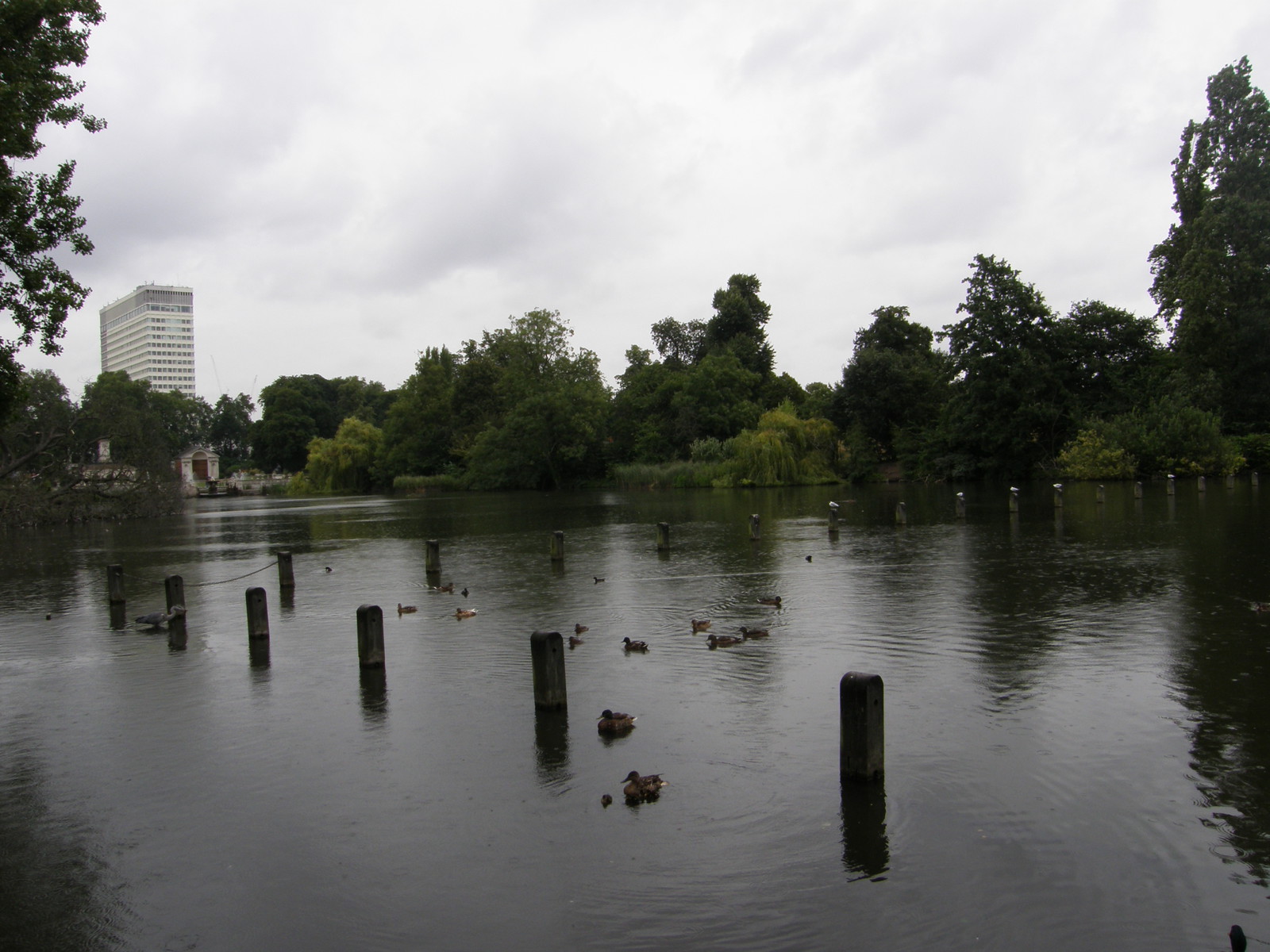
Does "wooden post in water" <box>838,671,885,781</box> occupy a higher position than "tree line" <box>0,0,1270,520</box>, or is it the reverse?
"tree line" <box>0,0,1270,520</box>

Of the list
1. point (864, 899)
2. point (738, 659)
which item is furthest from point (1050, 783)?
point (738, 659)

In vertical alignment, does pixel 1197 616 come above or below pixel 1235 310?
below

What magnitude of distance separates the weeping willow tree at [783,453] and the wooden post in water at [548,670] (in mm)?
47918

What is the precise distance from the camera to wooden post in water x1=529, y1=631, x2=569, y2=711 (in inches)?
330

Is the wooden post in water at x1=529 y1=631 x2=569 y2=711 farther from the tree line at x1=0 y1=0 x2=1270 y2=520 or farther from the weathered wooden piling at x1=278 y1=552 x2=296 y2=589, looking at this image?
the tree line at x1=0 y1=0 x2=1270 y2=520

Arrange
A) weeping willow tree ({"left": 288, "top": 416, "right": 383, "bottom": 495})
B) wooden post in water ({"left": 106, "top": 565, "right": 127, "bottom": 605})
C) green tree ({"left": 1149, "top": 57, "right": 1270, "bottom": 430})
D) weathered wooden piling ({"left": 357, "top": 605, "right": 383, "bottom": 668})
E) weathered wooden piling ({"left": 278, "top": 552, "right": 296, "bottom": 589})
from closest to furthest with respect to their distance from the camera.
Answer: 1. weathered wooden piling ({"left": 357, "top": 605, "right": 383, "bottom": 668})
2. wooden post in water ({"left": 106, "top": 565, "right": 127, "bottom": 605})
3. weathered wooden piling ({"left": 278, "top": 552, "right": 296, "bottom": 589})
4. green tree ({"left": 1149, "top": 57, "right": 1270, "bottom": 430})
5. weeping willow tree ({"left": 288, "top": 416, "right": 383, "bottom": 495})

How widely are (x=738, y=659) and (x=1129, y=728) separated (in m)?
4.22

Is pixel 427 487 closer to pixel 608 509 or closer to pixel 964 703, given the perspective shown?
pixel 608 509

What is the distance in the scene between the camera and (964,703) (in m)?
8.41

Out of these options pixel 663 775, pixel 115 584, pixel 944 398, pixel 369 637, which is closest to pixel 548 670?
pixel 663 775

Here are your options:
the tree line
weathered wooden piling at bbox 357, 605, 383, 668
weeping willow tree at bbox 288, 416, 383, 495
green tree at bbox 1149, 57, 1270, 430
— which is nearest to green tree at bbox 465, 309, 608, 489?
the tree line

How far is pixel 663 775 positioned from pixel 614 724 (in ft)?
3.23

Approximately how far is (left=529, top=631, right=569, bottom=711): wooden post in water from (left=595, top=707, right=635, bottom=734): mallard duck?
73cm

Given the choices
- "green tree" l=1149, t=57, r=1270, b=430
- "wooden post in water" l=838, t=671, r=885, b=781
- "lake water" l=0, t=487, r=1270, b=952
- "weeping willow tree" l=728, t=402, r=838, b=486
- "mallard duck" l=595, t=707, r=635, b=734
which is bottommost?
"lake water" l=0, t=487, r=1270, b=952
